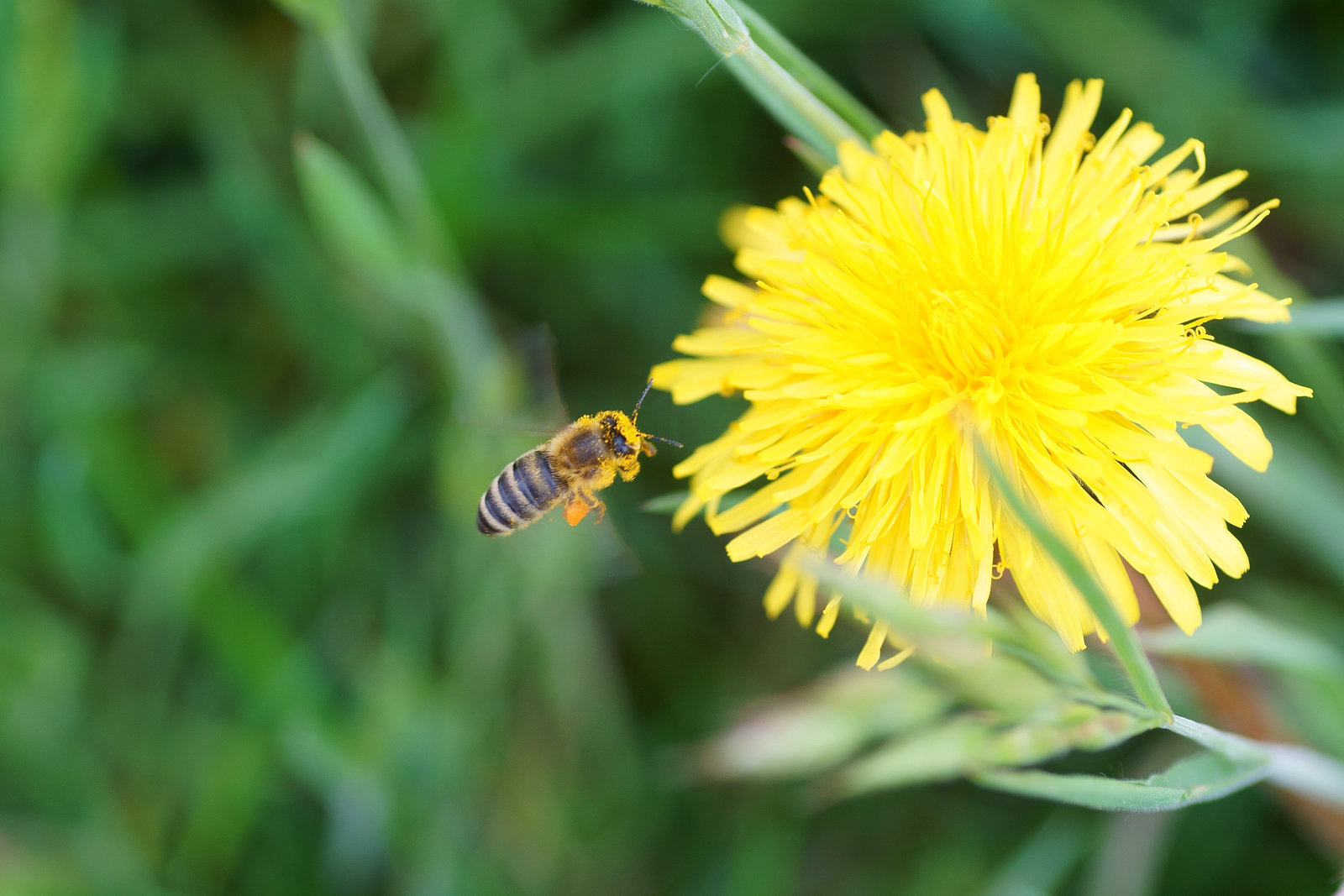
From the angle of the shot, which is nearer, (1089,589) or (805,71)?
(1089,589)

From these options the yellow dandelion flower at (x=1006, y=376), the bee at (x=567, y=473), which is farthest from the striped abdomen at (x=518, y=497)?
the yellow dandelion flower at (x=1006, y=376)

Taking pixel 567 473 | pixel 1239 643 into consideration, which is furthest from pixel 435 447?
pixel 1239 643

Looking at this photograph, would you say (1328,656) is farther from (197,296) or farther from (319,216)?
(197,296)

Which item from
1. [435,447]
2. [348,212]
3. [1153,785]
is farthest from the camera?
[435,447]

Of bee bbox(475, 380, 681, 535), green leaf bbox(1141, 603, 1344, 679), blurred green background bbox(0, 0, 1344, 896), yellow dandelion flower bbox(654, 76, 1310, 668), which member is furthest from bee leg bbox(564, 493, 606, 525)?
green leaf bbox(1141, 603, 1344, 679)

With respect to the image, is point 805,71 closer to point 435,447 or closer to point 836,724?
point 836,724

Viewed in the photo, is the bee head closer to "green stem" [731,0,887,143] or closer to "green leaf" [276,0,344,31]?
"green stem" [731,0,887,143]
